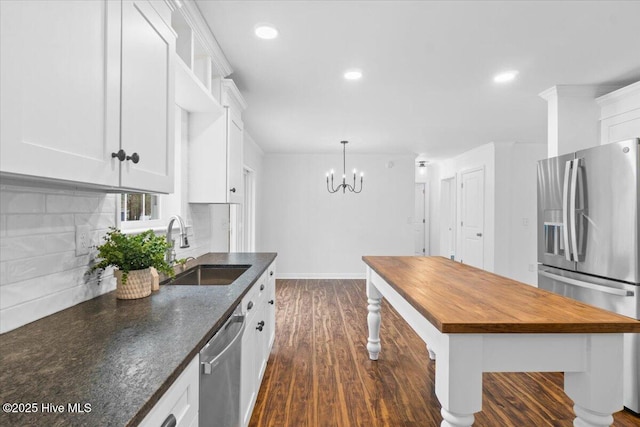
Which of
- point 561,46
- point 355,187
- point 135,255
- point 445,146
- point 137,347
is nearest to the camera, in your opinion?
point 137,347

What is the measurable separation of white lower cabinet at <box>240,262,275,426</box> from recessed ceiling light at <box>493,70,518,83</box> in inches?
99.3

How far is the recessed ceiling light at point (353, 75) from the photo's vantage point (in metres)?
2.80

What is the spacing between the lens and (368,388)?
8.25 ft

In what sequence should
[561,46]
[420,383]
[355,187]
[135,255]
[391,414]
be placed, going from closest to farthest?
[135,255], [391,414], [561,46], [420,383], [355,187]

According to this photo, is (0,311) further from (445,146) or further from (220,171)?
(445,146)

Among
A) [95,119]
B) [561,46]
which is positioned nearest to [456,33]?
[561,46]

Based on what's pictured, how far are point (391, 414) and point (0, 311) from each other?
208 centimetres

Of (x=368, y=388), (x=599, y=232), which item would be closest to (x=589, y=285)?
(x=599, y=232)

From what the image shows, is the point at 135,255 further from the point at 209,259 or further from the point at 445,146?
the point at 445,146

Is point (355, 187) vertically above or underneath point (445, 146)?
underneath

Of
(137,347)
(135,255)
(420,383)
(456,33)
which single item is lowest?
(420,383)

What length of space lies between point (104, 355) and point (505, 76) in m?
3.27

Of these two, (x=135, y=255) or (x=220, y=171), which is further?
(x=220, y=171)

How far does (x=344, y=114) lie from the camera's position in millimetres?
4008
